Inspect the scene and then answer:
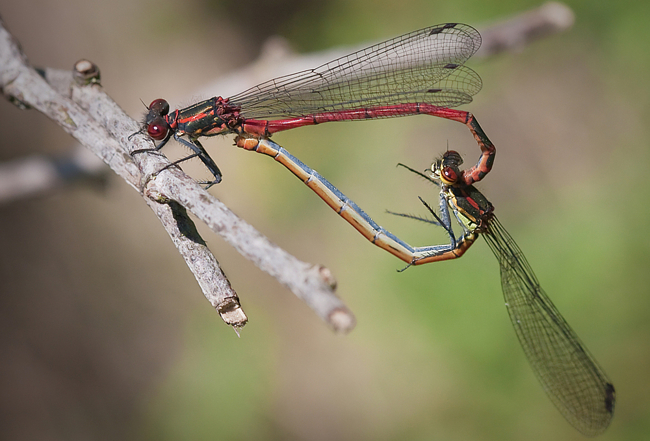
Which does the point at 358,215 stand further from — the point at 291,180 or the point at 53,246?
the point at 53,246

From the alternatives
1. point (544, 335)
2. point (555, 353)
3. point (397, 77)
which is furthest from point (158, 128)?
point (555, 353)

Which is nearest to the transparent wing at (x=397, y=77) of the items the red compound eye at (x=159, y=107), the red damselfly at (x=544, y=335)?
the red damselfly at (x=544, y=335)

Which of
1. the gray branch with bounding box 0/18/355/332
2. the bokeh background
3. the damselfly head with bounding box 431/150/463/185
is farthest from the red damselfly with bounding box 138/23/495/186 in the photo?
the bokeh background

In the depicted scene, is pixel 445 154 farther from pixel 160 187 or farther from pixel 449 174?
pixel 160 187

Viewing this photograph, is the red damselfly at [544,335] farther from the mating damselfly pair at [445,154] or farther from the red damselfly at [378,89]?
the red damselfly at [378,89]

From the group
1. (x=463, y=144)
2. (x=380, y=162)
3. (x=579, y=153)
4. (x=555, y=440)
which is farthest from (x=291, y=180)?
(x=555, y=440)
